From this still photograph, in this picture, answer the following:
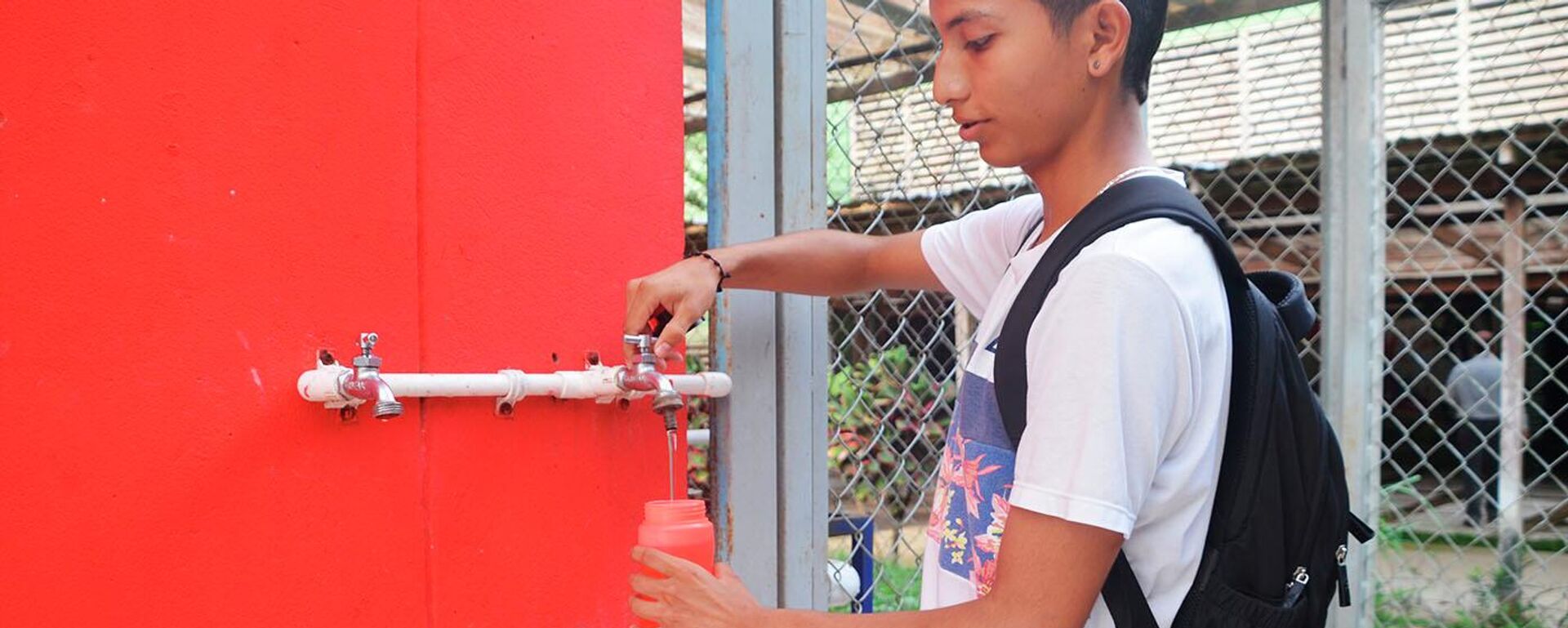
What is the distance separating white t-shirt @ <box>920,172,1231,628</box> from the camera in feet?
3.98

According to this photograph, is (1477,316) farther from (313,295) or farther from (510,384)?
(313,295)

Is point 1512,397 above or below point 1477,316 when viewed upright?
below

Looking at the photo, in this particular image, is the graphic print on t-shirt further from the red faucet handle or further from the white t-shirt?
the red faucet handle

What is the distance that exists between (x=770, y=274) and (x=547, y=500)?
504 millimetres

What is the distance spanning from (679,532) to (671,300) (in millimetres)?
398

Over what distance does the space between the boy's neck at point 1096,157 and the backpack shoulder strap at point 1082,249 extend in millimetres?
93

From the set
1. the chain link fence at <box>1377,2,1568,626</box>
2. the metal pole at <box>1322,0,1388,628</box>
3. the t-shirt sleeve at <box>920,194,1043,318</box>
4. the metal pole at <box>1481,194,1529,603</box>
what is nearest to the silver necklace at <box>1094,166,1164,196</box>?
the t-shirt sleeve at <box>920,194,1043,318</box>

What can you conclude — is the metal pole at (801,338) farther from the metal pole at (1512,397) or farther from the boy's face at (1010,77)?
the metal pole at (1512,397)

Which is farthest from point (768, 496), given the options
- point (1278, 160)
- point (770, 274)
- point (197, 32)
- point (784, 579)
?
point (1278, 160)

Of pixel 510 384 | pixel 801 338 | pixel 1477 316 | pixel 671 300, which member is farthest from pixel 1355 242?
pixel 1477 316

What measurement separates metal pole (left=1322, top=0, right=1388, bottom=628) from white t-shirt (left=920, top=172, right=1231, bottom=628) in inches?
66.1

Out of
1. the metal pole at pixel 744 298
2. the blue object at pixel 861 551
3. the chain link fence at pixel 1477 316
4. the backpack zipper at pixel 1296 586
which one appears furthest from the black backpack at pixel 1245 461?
the chain link fence at pixel 1477 316

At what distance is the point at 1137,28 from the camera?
4.78ft

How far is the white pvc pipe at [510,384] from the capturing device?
150cm
